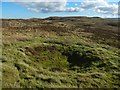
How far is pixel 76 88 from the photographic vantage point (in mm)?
24016

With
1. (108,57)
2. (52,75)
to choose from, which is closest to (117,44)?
(108,57)

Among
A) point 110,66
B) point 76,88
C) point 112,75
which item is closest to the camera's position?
point 76,88

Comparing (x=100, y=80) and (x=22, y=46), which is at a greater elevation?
(x=22, y=46)

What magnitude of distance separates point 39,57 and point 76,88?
9.00 meters

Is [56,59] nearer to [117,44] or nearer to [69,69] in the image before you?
[69,69]

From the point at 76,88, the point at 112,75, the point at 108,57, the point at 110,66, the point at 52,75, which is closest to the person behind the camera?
the point at 76,88

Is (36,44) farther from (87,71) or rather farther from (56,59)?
(87,71)

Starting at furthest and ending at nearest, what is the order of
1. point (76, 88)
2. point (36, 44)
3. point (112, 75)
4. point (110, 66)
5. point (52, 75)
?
point (36, 44) → point (110, 66) → point (112, 75) → point (52, 75) → point (76, 88)

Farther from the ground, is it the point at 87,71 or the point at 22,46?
the point at 22,46

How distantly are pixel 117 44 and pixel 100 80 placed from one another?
1938cm

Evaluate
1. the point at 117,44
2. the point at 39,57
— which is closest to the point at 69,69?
the point at 39,57

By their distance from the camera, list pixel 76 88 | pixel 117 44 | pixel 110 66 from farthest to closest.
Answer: pixel 117 44
pixel 110 66
pixel 76 88

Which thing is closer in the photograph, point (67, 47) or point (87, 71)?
point (87, 71)

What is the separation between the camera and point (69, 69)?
2942 cm
